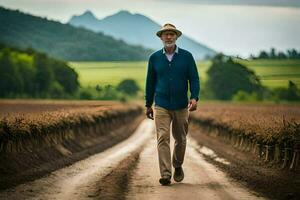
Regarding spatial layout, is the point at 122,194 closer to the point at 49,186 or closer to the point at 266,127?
the point at 49,186

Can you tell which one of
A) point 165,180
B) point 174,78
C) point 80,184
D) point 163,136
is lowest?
point 80,184

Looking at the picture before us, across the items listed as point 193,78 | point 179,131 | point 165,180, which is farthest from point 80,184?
point 193,78

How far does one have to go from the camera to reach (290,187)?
49.5ft

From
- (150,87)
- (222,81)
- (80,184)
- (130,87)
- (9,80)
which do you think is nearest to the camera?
(80,184)

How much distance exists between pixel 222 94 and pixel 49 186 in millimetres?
112178

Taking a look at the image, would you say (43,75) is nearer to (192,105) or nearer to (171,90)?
(171,90)

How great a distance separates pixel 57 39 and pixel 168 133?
45590 mm

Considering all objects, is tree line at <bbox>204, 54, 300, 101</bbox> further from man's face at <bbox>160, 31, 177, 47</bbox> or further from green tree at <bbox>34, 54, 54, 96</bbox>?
man's face at <bbox>160, 31, 177, 47</bbox>

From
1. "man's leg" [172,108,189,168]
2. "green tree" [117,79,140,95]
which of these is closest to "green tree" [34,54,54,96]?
"green tree" [117,79,140,95]

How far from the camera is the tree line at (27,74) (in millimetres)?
55594

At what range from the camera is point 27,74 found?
212ft

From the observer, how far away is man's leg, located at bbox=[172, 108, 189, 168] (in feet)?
51.9

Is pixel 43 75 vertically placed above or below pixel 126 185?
above

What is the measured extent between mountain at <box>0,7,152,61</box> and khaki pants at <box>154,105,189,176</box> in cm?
2899
